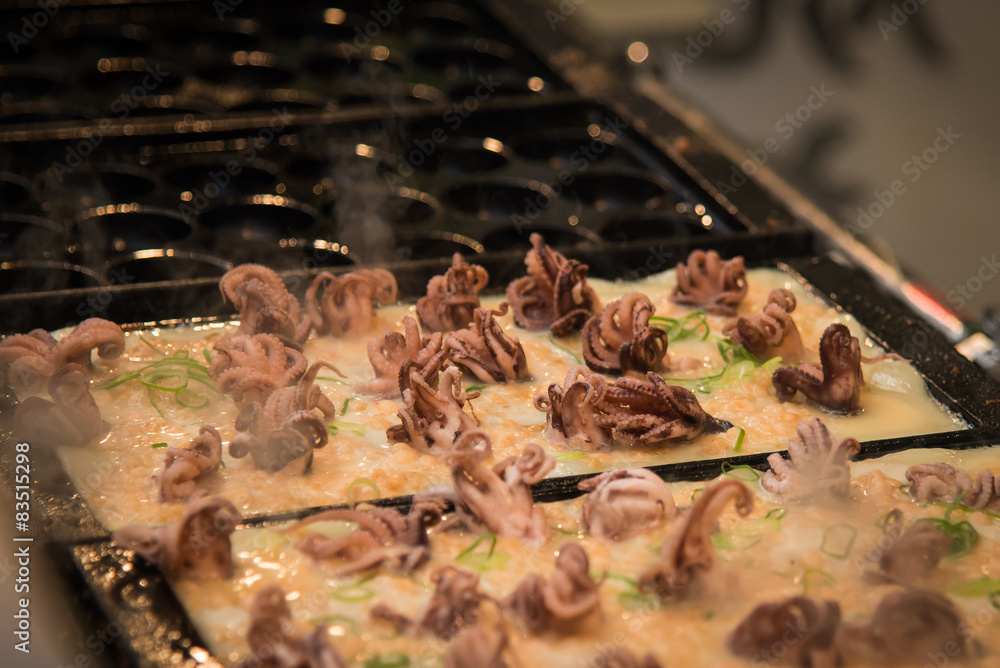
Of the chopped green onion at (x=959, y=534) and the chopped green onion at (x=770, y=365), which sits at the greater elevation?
the chopped green onion at (x=959, y=534)

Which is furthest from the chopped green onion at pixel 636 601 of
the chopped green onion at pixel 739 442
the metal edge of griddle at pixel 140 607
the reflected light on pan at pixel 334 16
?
the reflected light on pan at pixel 334 16

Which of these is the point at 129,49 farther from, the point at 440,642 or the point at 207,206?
the point at 440,642

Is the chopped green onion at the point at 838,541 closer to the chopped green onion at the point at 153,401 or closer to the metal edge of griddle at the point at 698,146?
the metal edge of griddle at the point at 698,146

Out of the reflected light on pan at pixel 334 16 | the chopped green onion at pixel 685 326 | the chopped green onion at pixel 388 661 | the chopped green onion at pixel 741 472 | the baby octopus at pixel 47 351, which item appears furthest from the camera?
the reflected light on pan at pixel 334 16

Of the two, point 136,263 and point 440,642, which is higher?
point 440,642

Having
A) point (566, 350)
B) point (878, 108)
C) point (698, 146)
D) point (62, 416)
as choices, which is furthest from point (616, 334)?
point (878, 108)

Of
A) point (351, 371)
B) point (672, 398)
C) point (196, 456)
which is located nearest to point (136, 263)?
point (351, 371)

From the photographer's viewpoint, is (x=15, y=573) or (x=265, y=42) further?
(x=265, y=42)

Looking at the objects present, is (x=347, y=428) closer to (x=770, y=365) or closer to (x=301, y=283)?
(x=301, y=283)
